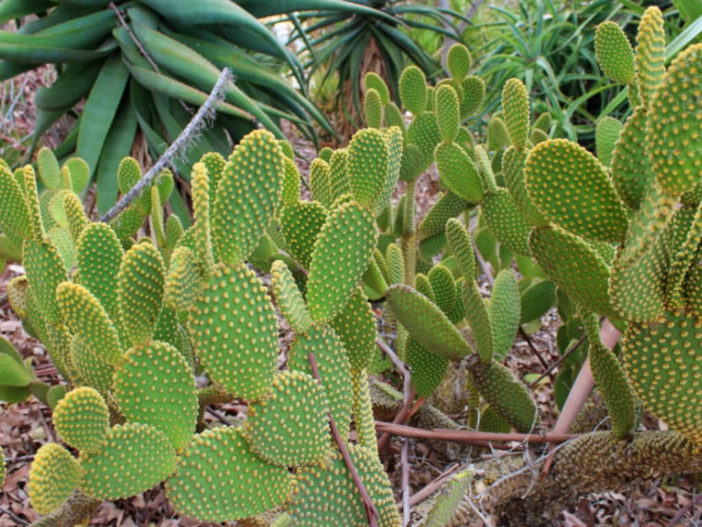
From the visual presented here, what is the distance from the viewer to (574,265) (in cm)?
81

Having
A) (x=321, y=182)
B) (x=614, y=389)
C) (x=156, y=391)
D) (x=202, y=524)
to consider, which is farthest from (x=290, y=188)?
(x=202, y=524)

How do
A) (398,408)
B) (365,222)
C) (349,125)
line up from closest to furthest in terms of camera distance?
(365,222), (398,408), (349,125)

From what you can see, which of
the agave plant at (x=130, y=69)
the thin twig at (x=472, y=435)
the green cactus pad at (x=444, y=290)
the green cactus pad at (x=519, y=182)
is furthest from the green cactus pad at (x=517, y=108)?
the agave plant at (x=130, y=69)

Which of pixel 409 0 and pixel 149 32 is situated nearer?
pixel 149 32

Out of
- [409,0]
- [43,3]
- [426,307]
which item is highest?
[409,0]

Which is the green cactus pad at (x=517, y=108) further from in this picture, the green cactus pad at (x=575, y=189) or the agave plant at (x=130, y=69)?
the agave plant at (x=130, y=69)

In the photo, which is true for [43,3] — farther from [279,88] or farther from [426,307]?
[426,307]

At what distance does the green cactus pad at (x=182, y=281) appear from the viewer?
1.82ft

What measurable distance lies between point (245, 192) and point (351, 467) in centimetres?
39

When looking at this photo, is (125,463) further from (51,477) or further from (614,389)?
(614,389)

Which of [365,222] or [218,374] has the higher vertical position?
[365,222]

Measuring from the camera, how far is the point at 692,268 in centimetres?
65

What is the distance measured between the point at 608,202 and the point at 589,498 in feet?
3.42

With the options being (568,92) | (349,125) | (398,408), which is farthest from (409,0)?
(398,408)
